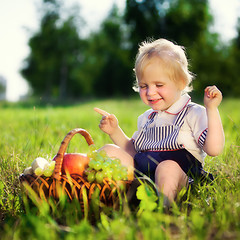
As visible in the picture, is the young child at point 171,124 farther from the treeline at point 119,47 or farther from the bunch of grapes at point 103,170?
the treeline at point 119,47

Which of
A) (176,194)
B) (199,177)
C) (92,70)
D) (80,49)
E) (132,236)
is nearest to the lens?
(132,236)

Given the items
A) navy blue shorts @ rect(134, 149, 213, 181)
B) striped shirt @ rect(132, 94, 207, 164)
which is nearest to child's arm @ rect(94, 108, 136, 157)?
striped shirt @ rect(132, 94, 207, 164)

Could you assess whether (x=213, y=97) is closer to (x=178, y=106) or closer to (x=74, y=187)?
(x=178, y=106)

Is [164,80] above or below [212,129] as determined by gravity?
above

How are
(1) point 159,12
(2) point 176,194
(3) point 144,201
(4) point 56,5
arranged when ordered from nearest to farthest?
(3) point 144,201 → (2) point 176,194 → (1) point 159,12 → (4) point 56,5

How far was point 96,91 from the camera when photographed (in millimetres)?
A: 30625

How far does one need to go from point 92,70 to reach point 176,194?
33.9 m

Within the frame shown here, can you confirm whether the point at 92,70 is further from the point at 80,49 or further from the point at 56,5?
the point at 56,5

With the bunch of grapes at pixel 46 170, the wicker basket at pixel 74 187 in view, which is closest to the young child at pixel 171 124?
the wicker basket at pixel 74 187

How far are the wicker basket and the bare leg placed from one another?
0.25 meters

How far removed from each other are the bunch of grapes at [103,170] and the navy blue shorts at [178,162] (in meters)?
0.33

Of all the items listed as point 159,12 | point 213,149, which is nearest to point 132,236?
point 213,149

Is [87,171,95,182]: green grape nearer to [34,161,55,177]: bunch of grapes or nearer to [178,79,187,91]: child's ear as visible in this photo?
[34,161,55,177]: bunch of grapes

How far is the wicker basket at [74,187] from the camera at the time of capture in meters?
1.97
